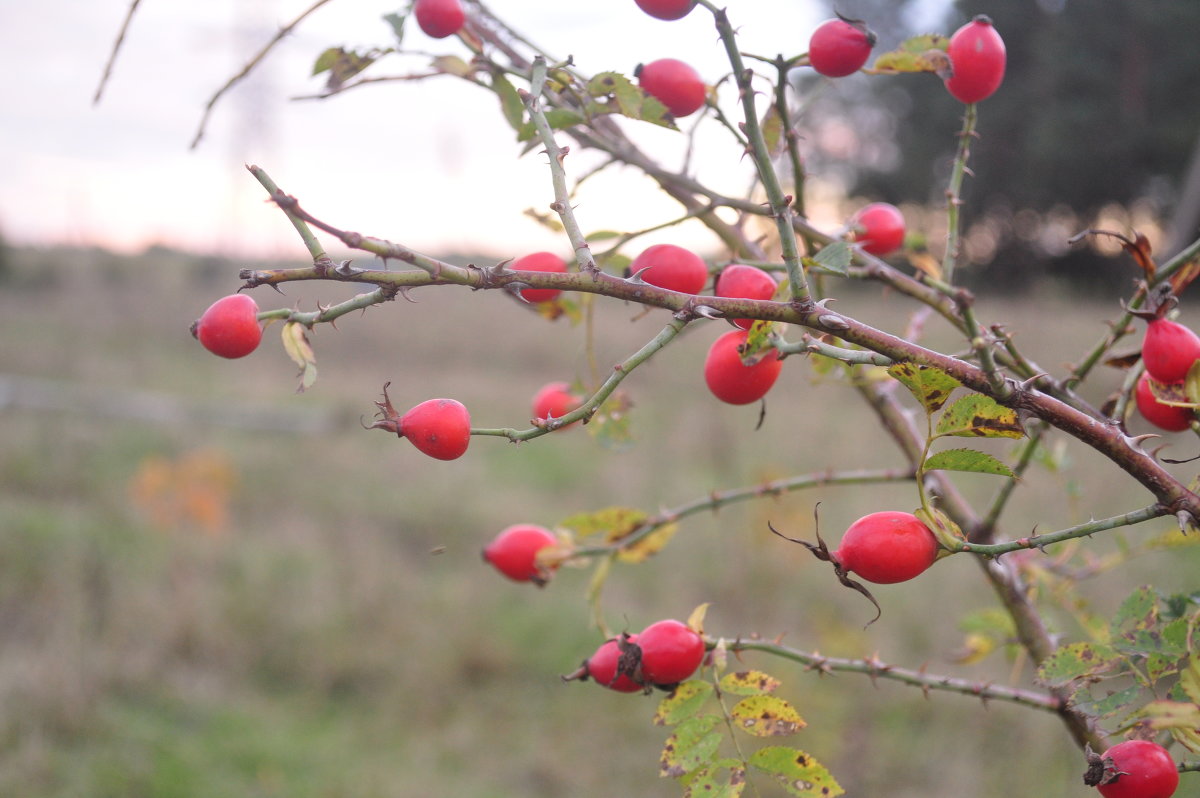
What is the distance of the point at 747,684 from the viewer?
0.73 m

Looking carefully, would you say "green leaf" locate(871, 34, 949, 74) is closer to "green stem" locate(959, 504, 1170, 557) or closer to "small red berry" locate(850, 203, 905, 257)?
"small red berry" locate(850, 203, 905, 257)

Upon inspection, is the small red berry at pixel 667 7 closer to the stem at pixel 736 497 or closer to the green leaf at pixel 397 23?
the green leaf at pixel 397 23

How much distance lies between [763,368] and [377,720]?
12.3ft

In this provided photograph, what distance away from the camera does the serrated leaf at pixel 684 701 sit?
0.73 metres

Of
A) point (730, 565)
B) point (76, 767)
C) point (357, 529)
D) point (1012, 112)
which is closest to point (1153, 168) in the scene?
point (1012, 112)

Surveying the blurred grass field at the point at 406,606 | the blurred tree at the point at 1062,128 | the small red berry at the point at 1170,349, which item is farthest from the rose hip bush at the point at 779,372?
the blurred tree at the point at 1062,128

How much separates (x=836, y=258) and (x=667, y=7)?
0.94ft

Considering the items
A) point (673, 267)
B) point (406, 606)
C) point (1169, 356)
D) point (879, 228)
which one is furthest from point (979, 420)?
point (406, 606)

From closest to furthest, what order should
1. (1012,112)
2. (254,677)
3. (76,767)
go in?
(76,767) → (254,677) → (1012,112)

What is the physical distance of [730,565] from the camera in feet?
16.8

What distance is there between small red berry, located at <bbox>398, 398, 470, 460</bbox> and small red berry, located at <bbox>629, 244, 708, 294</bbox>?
0.25m

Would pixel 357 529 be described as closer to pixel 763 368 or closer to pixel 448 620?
pixel 448 620

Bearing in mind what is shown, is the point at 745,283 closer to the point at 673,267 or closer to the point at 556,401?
the point at 673,267

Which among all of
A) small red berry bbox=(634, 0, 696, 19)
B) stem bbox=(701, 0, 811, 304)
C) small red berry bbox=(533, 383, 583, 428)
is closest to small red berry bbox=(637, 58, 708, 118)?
small red berry bbox=(634, 0, 696, 19)
